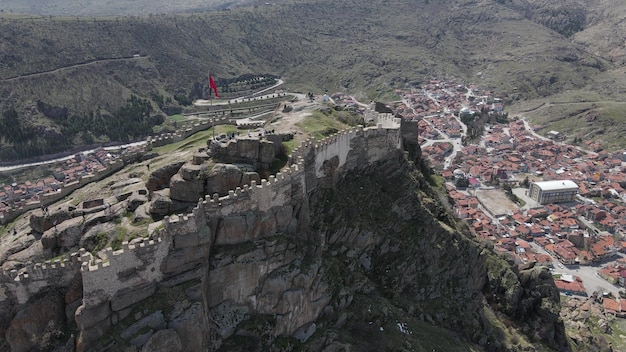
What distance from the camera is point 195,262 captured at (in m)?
27.9

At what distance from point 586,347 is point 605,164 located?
7724 centimetres

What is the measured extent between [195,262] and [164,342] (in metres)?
4.74

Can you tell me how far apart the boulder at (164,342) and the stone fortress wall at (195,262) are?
221cm

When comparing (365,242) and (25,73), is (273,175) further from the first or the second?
(25,73)

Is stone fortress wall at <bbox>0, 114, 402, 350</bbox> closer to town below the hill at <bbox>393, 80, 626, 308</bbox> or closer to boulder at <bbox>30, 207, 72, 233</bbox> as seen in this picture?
boulder at <bbox>30, 207, 72, 233</bbox>

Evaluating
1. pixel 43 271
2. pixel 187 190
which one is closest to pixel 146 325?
pixel 43 271

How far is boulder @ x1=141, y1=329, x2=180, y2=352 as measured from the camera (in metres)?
25.1

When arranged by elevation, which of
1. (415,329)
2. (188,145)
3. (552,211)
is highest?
(188,145)

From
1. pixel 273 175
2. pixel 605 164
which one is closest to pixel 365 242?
pixel 273 175

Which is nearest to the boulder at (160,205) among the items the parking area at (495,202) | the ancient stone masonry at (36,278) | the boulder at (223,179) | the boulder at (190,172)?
the boulder at (190,172)

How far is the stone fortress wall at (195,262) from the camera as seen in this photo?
25281 millimetres

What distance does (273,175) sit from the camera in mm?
33469

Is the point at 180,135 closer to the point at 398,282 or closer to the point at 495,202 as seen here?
the point at 398,282

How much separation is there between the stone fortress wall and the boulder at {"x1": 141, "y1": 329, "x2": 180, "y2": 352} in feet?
7.25
